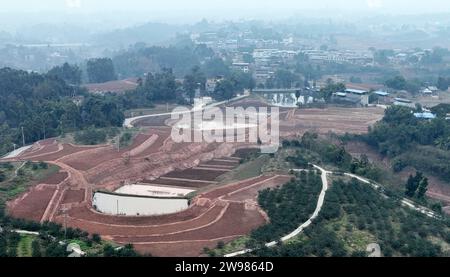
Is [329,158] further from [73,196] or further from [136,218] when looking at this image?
[73,196]

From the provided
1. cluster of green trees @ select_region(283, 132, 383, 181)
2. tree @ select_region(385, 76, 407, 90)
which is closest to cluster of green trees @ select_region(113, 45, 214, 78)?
tree @ select_region(385, 76, 407, 90)

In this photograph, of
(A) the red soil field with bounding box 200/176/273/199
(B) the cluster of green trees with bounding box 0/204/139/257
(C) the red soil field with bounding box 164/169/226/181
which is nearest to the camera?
(B) the cluster of green trees with bounding box 0/204/139/257

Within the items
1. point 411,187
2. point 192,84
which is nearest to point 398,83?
point 192,84

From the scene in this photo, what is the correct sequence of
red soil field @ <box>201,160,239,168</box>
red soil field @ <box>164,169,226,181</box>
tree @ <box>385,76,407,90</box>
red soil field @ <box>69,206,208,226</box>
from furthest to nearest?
tree @ <box>385,76,407,90</box> < red soil field @ <box>201,160,239,168</box> < red soil field @ <box>164,169,226,181</box> < red soil field @ <box>69,206,208,226</box>

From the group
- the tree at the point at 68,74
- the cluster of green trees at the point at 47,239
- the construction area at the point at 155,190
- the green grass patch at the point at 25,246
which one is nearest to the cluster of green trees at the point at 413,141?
the construction area at the point at 155,190

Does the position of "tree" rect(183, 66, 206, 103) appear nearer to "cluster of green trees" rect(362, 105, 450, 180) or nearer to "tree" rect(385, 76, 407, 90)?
"cluster of green trees" rect(362, 105, 450, 180)

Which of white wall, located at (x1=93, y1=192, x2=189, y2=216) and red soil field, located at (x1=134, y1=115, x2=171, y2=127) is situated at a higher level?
white wall, located at (x1=93, y1=192, x2=189, y2=216)

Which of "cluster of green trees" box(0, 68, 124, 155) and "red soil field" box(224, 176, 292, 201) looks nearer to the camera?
"red soil field" box(224, 176, 292, 201)

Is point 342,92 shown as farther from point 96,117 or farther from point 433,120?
point 96,117
